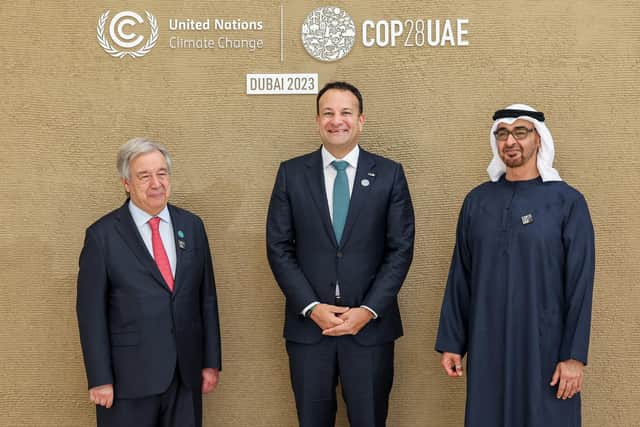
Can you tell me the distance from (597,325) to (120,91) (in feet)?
9.26

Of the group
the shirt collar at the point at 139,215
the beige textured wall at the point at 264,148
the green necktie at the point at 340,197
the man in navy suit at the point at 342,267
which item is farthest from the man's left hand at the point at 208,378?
the green necktie at the point at 340,197

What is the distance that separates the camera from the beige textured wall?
369 centimetres

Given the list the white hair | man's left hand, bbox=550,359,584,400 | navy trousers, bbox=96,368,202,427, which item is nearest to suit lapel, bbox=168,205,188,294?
the white hair

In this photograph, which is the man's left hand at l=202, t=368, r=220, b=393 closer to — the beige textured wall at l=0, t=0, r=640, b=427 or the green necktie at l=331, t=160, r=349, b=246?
the beige textured wall at l=0, t=0, r=640, b=427

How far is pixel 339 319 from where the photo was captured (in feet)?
10.1

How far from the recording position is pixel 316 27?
12.3ft

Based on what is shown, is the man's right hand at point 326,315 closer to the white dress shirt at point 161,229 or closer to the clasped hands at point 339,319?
the clasped hands at point 339,319

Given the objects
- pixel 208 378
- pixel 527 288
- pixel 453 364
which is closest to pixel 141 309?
pixel 208 378

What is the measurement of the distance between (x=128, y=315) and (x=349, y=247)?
996 millimetres

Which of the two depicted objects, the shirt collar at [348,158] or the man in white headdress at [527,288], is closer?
the man in white headdress at [527,288]

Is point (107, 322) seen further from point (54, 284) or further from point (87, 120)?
point (87, 120)

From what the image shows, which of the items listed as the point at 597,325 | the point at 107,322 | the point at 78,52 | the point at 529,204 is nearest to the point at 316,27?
the point at 78,52

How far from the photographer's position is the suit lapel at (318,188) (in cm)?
319

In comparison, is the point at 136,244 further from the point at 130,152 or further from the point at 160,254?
the point at 130,152
